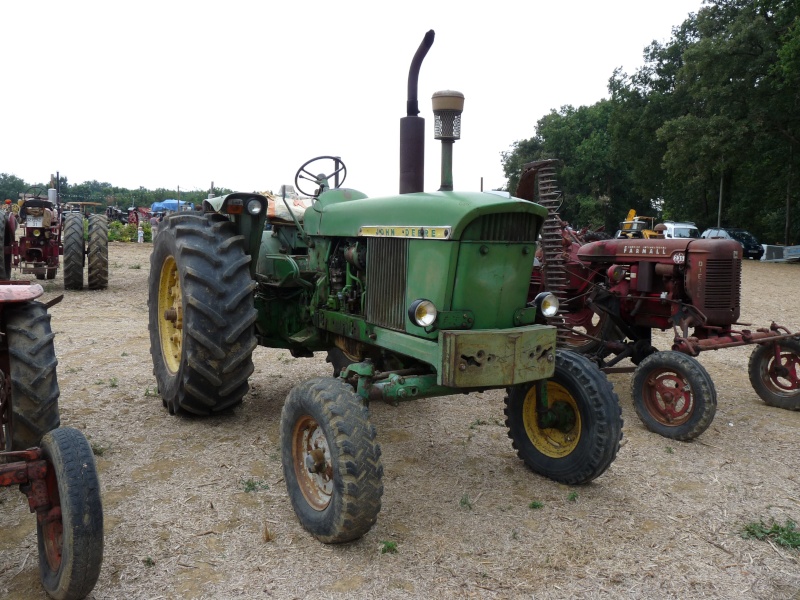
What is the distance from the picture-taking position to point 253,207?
14.7 feet

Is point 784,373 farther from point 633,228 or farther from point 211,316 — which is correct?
point 211,316

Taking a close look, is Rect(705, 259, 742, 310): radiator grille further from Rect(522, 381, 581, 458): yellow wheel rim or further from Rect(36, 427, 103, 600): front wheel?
Rect(36, 427, 103, 600): front wheel

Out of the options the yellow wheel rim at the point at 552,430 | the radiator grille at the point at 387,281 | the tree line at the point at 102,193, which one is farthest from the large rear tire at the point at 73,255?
the tree line at the point at 102,193

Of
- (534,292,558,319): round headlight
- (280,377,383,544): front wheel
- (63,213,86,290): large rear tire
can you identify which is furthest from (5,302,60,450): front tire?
(63,213,86,290): large rear tire

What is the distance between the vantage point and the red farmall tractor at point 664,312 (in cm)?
483

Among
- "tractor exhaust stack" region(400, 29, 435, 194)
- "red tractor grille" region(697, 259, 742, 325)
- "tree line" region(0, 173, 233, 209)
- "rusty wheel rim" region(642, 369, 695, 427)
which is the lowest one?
"rusty wheel rim" region(642, 369, 695, 427)

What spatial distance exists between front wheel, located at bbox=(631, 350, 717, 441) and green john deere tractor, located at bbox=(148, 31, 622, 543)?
52.5 inches

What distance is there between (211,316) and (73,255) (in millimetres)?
8217

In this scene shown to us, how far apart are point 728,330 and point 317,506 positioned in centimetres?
396

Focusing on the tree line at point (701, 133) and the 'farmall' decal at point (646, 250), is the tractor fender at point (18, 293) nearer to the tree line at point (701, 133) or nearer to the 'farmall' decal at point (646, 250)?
the 'farmall' decal at point (646, 250)

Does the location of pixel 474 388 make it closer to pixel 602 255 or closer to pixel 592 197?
pixel 602 255

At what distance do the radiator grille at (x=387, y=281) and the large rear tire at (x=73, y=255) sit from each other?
29.5 ft

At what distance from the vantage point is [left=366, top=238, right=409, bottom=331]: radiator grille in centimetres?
355

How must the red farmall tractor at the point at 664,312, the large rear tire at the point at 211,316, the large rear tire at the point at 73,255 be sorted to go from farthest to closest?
the large rear tire at the point at 73,255 < the red farmall tractor at the point at 664,312 < the large rear tire at the point at 211,316
